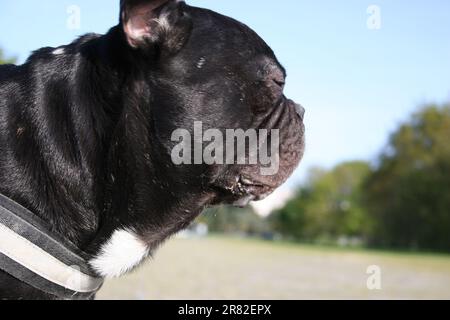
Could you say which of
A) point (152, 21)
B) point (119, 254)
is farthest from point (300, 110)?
point (119, 254)

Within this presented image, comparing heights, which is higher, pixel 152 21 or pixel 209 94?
pixel 152 21

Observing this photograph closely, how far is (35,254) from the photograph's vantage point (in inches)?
116

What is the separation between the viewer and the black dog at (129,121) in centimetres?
315

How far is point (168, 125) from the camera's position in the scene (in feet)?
11.0

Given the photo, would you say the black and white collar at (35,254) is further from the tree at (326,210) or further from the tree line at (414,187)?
the tree at (326,210)

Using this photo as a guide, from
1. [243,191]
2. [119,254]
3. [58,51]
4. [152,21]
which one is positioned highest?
[152,21]

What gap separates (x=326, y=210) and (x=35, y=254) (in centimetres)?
8772

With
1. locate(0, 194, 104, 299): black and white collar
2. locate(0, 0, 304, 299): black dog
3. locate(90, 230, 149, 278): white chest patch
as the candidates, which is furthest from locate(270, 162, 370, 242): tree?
locate(0, 194, 104, 299): black and white collar

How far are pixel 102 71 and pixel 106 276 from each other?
1179mm

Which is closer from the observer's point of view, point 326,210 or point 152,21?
point 152,21

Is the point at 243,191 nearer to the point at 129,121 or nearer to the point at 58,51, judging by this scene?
the point at 129,121

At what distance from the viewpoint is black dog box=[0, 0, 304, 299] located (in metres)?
3.15

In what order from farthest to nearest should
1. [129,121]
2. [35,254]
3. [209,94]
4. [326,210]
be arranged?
[326,210] < [209,94] < [129,121] < [35,254]
